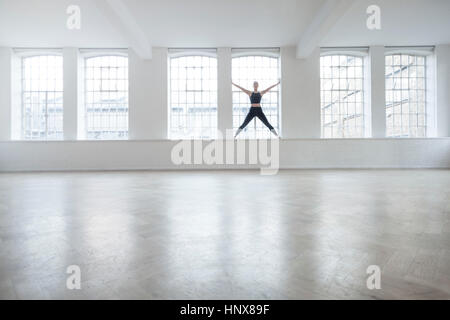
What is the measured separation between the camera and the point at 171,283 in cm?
148

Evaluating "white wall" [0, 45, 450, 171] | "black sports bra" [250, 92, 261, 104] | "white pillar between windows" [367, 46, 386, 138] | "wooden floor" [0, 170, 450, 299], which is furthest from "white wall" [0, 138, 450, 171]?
"wooden floor" [0, 170, 450, 299]

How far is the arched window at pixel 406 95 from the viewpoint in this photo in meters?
10.8

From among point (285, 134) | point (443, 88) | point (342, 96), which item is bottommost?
point (285, 134)

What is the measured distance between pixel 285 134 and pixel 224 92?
2709 millimetres

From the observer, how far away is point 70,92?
10.4m

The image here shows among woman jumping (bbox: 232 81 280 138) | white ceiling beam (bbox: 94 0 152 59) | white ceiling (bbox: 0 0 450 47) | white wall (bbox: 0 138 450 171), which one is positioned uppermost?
white ceiling (bbox: 0 0 450 47)

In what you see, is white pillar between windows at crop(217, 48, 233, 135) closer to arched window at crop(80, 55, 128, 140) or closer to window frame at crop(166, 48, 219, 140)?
window frame at crop(166, 48, 219, 140)

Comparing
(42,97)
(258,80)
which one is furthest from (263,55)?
(42,97)

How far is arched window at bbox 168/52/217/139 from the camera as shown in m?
10.7

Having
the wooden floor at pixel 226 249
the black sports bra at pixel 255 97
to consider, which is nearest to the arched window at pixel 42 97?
the black sports bra at pixel 255 97

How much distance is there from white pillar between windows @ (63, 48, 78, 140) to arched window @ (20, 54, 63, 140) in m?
0.48

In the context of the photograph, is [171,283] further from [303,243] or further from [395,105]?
[395,105]

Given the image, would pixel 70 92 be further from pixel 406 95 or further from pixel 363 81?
pixel 406 95
